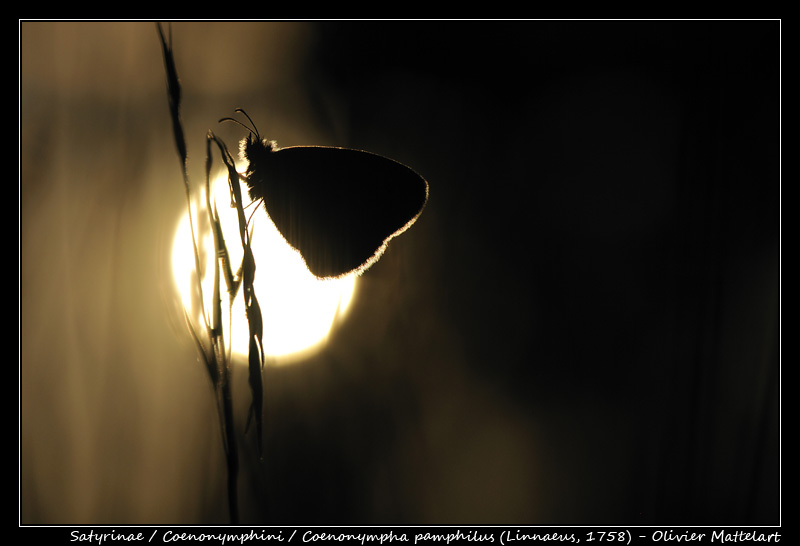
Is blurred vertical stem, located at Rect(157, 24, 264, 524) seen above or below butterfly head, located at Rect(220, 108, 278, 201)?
below

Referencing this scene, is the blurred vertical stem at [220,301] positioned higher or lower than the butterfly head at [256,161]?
lower

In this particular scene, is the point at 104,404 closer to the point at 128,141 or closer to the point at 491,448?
the point at 128,141

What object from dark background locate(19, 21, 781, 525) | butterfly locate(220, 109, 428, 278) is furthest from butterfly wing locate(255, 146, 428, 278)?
dark background locate(19, 21, 781, 525)

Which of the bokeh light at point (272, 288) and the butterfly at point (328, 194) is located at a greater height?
the butterfly at point (328, 194)

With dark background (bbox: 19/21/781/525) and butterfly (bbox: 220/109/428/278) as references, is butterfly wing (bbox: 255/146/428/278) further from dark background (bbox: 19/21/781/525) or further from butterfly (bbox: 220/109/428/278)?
dark background (bbox: 19/21/781/525)

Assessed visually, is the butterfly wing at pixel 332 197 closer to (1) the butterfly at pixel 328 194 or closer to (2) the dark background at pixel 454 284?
(1) the butterfly at pixel 328 194

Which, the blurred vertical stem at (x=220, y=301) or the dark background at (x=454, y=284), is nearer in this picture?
the blurred vertical stem at (x=220, y=301)

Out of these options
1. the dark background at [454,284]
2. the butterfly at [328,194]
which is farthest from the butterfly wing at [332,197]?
the dark background at [454,284]

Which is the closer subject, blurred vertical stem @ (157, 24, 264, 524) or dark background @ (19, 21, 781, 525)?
blurred vertical stem @ (157, 24, 264, 524)
